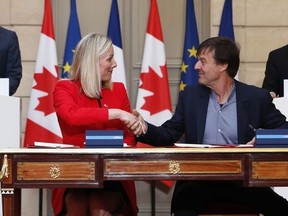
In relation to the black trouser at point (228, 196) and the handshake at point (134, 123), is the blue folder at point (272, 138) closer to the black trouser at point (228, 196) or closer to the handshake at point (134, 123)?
the black trouser at point (228, 196)

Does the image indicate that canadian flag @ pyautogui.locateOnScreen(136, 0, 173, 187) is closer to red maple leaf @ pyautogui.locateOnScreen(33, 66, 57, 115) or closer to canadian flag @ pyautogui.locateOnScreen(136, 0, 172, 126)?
canadian flag @ pyautogui.locateOnScreen(136, 0, 172, 126)

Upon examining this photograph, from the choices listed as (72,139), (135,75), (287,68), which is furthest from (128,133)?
(135,75)

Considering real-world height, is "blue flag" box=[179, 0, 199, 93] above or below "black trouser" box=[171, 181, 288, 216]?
above

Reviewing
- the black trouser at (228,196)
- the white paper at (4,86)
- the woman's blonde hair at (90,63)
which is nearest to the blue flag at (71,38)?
the white paper at (4,86)

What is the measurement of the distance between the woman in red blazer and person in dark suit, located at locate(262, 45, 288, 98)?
1.57m

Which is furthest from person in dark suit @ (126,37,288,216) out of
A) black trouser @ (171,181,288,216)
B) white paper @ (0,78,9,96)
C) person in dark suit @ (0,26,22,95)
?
person in dark suit @ (0,26,22,95)

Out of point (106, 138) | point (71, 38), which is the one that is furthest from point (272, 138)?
point (71, 38)

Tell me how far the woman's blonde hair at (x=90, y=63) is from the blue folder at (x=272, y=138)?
3.80ft

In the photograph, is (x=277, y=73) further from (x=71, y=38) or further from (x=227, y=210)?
(x=71, y=38)

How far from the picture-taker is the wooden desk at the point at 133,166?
4.75 m

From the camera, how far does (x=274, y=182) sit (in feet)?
15.7

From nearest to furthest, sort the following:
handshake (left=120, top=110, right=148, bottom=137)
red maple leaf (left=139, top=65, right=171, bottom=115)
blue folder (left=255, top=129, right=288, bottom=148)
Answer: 1. blue folder (left=255, top=129, right=288, bottom=148)
2. handshake (left=120, top=110, right=148, bottom=137)
3. red maple leaf (left=139, top=65, right=171, bottom=115)

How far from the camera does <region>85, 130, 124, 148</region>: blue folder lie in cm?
485

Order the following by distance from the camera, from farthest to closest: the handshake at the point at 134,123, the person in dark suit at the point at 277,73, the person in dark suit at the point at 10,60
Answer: the person in dark suit at the point at 277,73
the person in dark suit at the point at 10,60
the handshake at the point at 134,123
